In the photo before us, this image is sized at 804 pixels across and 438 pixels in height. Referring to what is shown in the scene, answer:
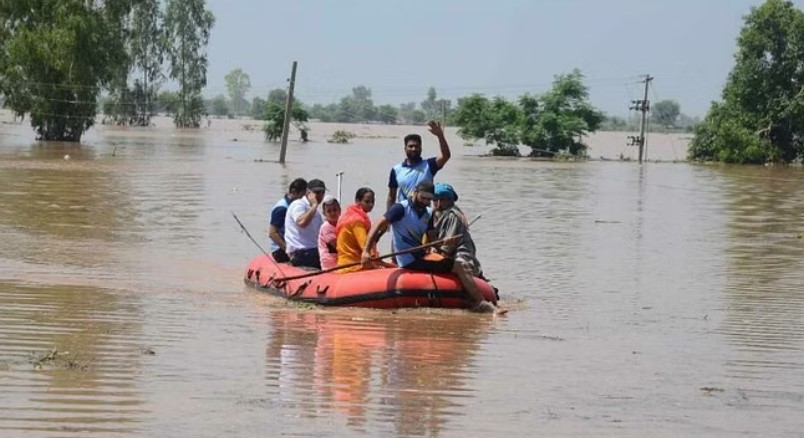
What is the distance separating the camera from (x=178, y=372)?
905cm

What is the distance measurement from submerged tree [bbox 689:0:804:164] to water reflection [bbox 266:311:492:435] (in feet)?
178

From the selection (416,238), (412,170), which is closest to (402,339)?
(416,238)

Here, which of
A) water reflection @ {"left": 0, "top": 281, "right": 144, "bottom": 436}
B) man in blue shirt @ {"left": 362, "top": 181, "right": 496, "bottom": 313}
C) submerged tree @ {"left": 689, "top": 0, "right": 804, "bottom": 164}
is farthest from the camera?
Result: submerged tree @ {"left": 689, "top": 0, "right": 804, "bottom": 164}

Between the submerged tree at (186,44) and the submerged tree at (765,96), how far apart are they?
1827 inches

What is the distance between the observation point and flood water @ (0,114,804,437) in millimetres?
7957

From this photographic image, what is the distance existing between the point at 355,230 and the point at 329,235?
0.52 m

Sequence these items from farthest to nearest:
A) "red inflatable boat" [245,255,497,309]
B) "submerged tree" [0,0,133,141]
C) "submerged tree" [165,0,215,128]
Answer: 1. "submerged tree" [165,0,215,128]
2. "submerged tree" [0,0,133,141]
3. "red inflatable boat" [245,255,497,309]

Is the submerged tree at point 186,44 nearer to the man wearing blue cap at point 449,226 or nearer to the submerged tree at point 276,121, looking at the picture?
the submerged tree at point 276,121

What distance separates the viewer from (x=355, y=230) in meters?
12.9

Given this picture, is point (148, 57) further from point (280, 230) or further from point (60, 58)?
point (280, 230)

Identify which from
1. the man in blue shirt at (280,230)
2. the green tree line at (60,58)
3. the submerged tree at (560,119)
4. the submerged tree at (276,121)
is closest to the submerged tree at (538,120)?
the submerged tree at (560,119)

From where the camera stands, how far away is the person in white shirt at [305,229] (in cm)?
1373

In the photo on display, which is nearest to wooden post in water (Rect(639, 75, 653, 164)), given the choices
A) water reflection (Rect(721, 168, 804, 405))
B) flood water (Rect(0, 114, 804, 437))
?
water reflection (Rect(721, 168, 804, 405))

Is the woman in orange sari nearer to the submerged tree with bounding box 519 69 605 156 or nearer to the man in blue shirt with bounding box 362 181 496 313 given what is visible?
the man in blue shirt with bounding box 362 181 496 313
